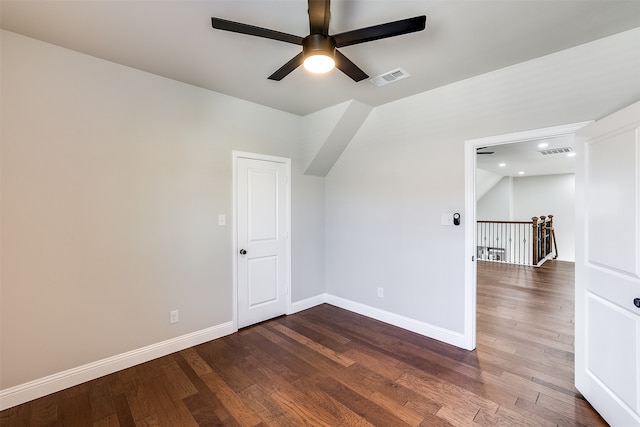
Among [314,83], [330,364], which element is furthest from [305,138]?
[330,364]

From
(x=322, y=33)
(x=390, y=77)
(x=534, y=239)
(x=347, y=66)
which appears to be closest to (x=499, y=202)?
(x=534, y=239)

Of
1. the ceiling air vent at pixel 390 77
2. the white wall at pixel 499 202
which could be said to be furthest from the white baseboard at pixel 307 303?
the white wall at pixel 499 202

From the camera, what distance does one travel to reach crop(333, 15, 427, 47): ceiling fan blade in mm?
1512

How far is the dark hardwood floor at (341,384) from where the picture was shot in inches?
78.0

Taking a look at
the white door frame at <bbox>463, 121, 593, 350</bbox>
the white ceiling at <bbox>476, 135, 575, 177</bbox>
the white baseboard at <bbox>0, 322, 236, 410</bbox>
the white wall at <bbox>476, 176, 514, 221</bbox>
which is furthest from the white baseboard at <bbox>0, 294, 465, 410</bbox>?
the white wall at <bbox>476, 176, 514, 221</bbox>

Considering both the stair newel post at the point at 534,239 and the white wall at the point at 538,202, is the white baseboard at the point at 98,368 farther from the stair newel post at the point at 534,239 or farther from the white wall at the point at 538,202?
the white wall at the point at 538,202

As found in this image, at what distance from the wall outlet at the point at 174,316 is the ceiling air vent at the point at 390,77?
3166 millimetres

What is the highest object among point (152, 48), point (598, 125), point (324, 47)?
point (152, 48)

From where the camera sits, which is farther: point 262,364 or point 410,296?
point 410,296

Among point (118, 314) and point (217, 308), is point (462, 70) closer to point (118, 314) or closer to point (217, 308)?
point (217, 308)

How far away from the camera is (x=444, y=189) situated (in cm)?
307

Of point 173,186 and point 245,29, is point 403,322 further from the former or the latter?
point 245,29

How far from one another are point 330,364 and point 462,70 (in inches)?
121

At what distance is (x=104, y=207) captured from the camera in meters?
2.50
